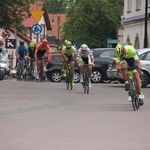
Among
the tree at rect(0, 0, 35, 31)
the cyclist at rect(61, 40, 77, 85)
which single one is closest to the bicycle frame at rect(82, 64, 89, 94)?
the cyclist at rect(61, 40, 77, 85)

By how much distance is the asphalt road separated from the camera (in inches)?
426

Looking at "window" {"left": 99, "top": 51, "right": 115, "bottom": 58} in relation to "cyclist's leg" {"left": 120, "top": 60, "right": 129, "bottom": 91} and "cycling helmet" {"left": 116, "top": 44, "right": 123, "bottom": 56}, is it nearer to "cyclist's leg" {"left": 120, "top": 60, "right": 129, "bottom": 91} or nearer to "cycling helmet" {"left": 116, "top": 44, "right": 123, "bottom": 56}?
"cyclist's leg" {"left": 120, "top": 60, "right": 129, "bottom": 91}

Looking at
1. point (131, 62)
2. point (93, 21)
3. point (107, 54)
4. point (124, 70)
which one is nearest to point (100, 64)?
point (107, 54)

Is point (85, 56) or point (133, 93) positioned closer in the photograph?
point (133, 93)

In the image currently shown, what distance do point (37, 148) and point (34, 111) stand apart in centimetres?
607

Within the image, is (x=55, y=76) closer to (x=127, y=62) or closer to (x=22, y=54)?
(x=22, y=54)

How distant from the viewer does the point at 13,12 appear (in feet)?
182

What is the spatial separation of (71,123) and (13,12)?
42.5m

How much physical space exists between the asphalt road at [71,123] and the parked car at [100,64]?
11070 millimetres

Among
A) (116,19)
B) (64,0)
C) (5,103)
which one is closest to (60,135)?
(5,103)

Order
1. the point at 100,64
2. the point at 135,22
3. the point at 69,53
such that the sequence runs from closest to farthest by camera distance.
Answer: the point at 69,53, the point at 100,64, the point at 135,22

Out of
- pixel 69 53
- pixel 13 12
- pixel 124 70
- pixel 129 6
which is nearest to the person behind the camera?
pixel 124 70

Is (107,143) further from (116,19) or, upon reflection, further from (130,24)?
(116,19)

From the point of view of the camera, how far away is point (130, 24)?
183 feet
